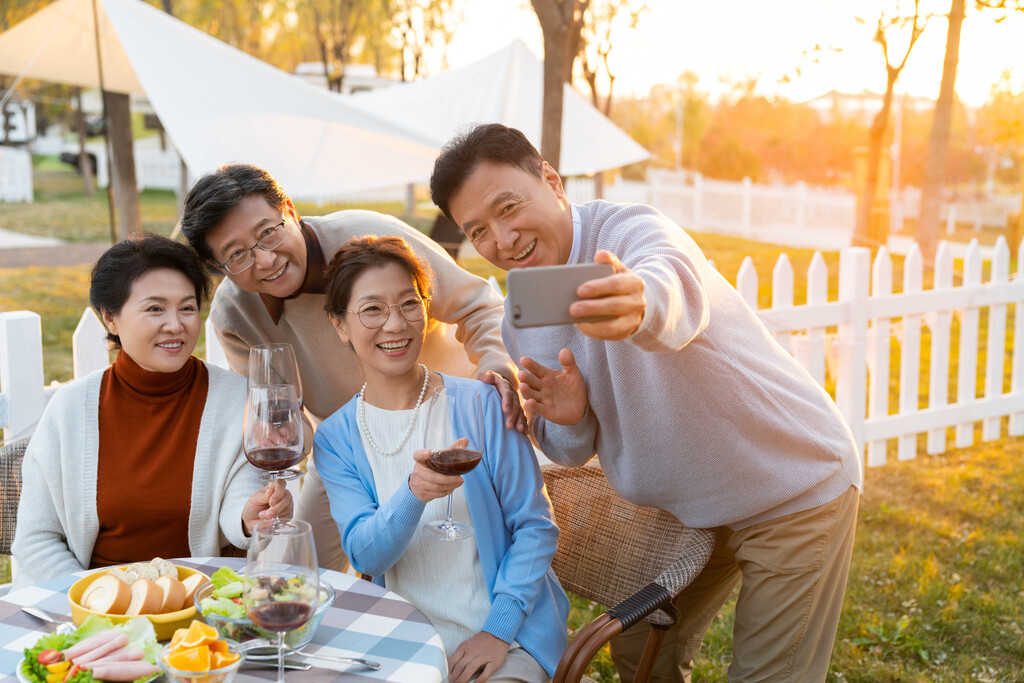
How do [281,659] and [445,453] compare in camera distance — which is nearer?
[281,659]

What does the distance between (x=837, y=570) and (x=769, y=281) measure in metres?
10.6

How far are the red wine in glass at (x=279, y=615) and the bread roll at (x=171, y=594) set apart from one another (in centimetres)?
44

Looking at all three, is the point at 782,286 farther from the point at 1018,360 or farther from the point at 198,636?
the point at 198,636

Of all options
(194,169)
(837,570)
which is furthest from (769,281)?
(837,570)

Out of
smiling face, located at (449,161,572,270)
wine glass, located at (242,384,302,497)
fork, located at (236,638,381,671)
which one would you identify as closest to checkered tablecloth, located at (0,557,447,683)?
fork, located at (236,638,381,671)

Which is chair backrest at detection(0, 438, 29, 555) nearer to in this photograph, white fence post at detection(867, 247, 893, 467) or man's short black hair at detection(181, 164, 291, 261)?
man's short black hair at detection(181, 164, 291, 261)

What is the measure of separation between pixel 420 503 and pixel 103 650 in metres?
0.75

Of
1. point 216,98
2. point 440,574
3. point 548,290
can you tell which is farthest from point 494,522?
point 216,98

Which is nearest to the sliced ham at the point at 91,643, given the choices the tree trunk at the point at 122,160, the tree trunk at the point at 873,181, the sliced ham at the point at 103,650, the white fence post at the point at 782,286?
the sliced ham at the point at 103,650

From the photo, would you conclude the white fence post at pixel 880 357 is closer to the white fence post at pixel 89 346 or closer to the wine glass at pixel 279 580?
the white fence post at pixel 89 346

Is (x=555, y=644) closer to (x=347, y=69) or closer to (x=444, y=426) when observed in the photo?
(x=444, y=426)

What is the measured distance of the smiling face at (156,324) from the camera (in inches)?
96.0

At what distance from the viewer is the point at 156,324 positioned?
2.44 meters

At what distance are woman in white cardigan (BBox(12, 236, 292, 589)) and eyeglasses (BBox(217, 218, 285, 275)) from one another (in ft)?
0.44
